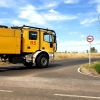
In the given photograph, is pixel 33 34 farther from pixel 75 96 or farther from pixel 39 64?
pixel 75 96

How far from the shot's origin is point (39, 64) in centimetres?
1848

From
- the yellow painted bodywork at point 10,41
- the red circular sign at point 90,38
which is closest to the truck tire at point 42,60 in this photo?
the yellow painted bodywork at point 10,41

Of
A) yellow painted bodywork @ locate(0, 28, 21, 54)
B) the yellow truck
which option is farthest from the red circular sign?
yellow painted bodywork @ locate(0, 28, 21, 54)

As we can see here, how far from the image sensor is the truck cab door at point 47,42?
61.4 feet

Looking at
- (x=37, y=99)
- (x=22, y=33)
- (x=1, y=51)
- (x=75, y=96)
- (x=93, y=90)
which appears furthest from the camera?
(x=22, y=33)

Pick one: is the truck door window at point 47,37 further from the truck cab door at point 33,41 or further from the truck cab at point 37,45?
the truck cab door at point 33,41

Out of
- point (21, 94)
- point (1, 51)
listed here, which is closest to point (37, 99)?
point (21, 94)

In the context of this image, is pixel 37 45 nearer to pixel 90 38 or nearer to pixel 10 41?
pixel 10 41

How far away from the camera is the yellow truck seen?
16.2 meters

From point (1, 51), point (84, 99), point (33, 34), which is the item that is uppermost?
point (33, 34)

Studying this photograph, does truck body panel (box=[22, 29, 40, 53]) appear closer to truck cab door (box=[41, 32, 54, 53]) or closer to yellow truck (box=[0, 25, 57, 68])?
yellow truck (box=[0, 25, 57, 68])

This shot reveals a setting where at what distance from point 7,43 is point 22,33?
6.05ft

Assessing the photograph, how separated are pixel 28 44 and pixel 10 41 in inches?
76.3

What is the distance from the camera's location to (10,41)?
16.3 metres
